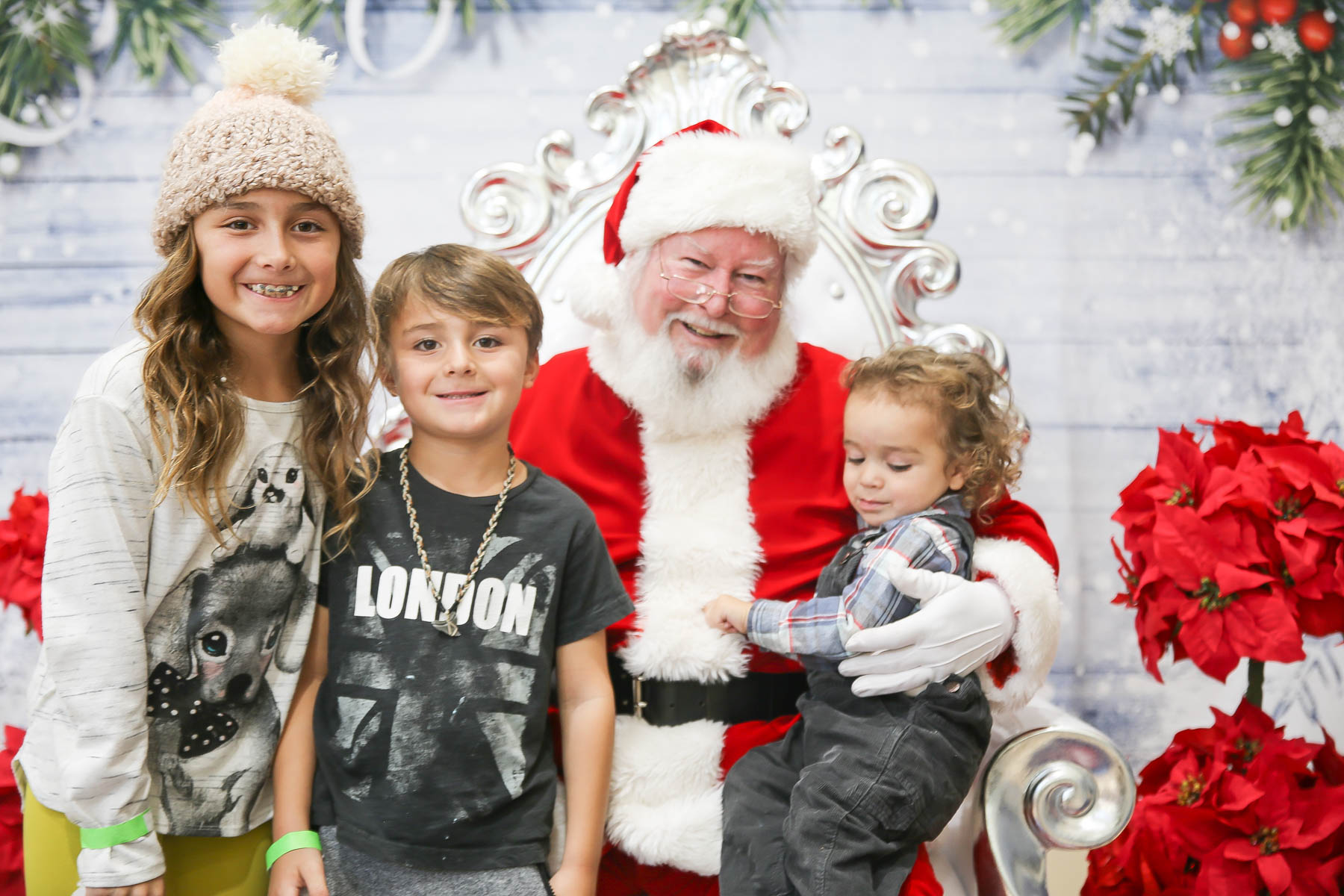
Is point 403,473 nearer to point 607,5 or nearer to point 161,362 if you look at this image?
point 161,362

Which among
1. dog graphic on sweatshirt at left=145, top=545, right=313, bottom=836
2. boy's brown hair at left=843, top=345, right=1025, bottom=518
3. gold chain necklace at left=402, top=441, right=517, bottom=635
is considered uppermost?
boy's brown hair at left=843, top=345, right=1025, bottom=518

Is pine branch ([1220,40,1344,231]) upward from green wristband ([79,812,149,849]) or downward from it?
upward

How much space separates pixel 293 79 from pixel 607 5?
1.33 m

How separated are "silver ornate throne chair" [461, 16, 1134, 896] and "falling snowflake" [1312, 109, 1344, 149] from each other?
1.13 m

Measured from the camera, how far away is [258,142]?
4.27 ft

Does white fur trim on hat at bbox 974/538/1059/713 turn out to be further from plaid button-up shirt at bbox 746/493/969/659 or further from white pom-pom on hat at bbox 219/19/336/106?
white pom-pom on hat at bbox 219/19/336/106

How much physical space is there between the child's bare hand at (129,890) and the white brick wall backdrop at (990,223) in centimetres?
171

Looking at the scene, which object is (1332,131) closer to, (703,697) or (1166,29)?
(1166,29)

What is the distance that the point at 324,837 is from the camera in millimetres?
1410

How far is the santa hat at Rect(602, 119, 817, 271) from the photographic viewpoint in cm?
177

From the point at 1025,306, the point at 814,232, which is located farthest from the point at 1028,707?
the point at 1025,306

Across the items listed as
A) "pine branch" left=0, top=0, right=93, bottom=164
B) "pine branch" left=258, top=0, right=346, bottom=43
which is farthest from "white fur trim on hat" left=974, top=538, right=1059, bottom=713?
"pine branch" left=0, top=0, right=93, bottom=164

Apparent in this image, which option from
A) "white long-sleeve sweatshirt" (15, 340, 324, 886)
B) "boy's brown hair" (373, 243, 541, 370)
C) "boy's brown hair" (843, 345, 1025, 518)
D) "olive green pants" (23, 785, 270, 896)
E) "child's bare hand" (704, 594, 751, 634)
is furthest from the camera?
"child's bare hand" (704, 594, 751, 634)

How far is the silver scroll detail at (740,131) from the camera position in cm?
215
